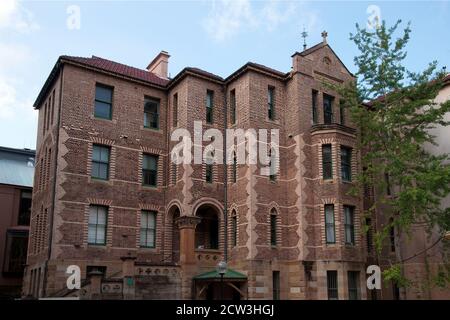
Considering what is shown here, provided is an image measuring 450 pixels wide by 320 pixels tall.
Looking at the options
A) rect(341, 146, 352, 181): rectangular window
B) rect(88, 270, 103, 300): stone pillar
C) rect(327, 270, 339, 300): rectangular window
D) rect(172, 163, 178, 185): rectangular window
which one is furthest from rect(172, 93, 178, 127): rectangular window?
rect(327, 270, 339, 300): rectangular window

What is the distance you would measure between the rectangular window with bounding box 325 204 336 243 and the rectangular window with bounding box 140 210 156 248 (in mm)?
8747

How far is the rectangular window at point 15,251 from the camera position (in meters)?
34.1

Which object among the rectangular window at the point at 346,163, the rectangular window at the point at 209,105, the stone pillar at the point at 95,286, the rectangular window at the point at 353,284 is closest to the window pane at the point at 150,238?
the stone pillar at the point at 95,286

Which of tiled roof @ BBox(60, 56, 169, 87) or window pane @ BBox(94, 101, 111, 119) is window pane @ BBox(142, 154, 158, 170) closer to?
window pane @ BBox(94, 101, 111, 119)

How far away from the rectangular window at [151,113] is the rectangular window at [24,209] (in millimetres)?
15884

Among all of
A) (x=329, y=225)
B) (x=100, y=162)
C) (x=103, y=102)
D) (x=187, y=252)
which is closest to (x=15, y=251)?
(x=100, y=162)

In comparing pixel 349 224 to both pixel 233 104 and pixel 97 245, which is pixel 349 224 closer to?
pixel 233 104

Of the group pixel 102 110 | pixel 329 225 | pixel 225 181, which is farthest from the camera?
pixel 225 181

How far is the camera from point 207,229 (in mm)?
25828

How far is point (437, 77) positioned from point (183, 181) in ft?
41.9

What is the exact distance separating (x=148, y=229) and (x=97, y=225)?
2727mm

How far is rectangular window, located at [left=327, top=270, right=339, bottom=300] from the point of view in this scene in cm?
2288

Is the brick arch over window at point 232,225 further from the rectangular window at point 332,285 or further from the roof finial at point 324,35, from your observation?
the roof finial at point 324,35
